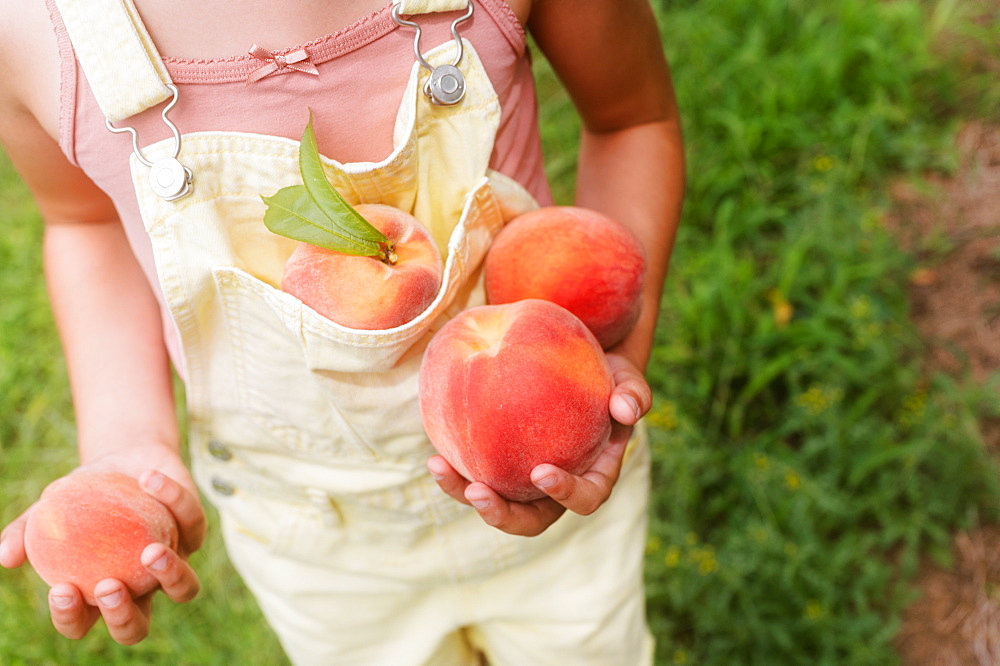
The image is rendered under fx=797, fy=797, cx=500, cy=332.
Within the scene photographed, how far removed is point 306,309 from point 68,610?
14.2 inches

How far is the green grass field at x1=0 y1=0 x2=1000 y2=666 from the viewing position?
4.99 ft

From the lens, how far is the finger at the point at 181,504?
2.50 ft

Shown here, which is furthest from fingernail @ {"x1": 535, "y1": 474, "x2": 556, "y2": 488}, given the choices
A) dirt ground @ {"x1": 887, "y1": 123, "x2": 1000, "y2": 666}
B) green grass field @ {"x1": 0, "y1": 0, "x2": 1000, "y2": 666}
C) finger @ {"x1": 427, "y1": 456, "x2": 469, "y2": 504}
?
dirt ground @ {"x1": 887, "y1": 123, "x2": 1000, "y2": 666}

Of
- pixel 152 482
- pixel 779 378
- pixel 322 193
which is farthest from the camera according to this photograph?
pixel 779 378

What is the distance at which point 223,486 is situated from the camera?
984 mm

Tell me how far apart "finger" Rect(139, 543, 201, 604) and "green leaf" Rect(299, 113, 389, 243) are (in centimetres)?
33

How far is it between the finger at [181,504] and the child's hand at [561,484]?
0.25 metres

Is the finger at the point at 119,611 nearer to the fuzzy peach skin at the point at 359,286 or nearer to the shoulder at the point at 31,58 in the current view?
the fuzzy peach skin at the point at 359,286

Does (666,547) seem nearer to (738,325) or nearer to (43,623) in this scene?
(738,325)

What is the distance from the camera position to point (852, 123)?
78.4 inches

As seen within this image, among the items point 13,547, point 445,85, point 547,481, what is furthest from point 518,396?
point 13,547

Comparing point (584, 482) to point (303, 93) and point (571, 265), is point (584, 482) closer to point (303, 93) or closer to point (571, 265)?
point (571, 265)

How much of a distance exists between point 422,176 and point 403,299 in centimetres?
16

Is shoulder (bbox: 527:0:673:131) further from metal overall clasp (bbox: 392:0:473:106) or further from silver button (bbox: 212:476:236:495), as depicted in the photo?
silver button (bbox: 212:476:236:495)
